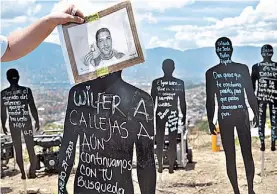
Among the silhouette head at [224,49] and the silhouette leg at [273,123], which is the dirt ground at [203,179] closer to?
the silhouette leg at [273,123]

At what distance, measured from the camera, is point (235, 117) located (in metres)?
3.84

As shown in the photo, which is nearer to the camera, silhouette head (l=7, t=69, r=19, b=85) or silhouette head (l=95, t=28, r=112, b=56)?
silhouette head (l=95, t=28, r=112, b=56)

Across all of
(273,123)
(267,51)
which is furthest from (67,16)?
(273,123)

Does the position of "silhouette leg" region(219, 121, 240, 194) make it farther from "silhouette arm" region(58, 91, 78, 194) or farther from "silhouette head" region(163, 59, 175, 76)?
"silhouette arm" region(58, 91, 78, 194)

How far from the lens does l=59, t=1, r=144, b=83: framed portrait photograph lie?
2320mm

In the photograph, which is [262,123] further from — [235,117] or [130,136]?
[130,136]

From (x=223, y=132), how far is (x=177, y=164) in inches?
79.5

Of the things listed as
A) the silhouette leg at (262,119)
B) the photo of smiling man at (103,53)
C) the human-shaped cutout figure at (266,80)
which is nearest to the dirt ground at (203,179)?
the silhouette leg at (262,119)

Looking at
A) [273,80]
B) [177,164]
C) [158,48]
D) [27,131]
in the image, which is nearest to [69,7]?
[158,48]

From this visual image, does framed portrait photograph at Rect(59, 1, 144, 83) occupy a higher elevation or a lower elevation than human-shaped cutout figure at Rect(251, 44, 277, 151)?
higher

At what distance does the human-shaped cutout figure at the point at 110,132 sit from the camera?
2645 mm

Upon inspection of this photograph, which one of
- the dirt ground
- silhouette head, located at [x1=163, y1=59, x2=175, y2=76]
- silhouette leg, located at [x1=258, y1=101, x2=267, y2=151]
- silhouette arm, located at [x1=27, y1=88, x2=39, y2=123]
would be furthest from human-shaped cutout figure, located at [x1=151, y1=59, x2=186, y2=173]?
silhouette arm, located at [x1=27, y1=88, x2=39, y2=123]

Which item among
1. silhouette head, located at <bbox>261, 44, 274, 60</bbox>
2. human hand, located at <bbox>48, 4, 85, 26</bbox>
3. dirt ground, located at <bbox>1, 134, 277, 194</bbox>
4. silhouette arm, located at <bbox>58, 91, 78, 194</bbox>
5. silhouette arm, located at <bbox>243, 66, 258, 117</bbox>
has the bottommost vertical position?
dirt ground, located at <bbox>1, 134, 277, 194</bbox>

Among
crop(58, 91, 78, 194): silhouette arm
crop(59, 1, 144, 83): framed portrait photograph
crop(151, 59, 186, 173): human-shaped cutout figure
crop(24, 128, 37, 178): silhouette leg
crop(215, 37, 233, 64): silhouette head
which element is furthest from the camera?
crop(24, 128, 37, 178): silhouette leg
